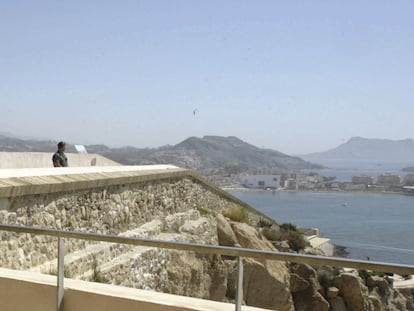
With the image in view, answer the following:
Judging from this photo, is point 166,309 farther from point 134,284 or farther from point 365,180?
point 365,180

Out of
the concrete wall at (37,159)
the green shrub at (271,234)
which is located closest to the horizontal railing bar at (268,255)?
the concrete wall at (37,159)

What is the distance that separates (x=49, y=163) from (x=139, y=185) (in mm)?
3443

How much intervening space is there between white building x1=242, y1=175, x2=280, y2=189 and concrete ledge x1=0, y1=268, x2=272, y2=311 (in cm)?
6809

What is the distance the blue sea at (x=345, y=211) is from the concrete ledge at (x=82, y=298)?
2958cm

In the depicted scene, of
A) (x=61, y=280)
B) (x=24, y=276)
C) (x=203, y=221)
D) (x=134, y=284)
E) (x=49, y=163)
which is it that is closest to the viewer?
(x=61, y=280)

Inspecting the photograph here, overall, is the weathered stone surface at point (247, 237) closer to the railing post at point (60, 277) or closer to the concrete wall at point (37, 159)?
the concrete wall at point (37, 159)

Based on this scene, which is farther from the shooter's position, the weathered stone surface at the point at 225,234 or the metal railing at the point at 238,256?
the weathered stone surface at the point at 225,234

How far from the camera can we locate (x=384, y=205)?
69.7 meters

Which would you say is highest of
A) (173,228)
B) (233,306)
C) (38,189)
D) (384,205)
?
(38,189)

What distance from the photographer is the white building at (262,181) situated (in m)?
74.1

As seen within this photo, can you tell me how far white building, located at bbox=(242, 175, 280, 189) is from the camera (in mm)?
74062

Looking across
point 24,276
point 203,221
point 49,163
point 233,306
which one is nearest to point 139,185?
point 203,221

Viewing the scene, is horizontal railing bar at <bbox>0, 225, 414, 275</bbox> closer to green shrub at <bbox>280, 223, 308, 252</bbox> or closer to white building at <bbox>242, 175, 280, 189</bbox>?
green shrub at <bbox>280, 223, 308, 252</bbox>

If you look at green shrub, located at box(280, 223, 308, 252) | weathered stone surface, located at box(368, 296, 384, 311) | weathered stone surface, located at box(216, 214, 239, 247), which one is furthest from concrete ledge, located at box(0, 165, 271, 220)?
green shrub, located at box(280, 223, 308, 252)
